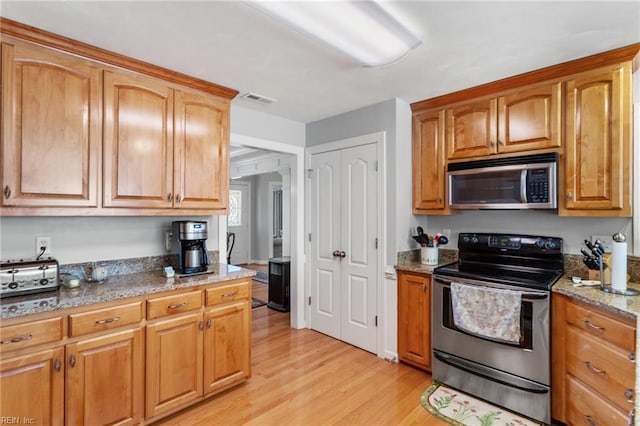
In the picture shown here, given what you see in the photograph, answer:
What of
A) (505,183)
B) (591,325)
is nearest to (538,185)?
(505,183)

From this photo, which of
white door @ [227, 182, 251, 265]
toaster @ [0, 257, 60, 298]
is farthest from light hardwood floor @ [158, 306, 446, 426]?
white door @ [227, 182, 251, 265]

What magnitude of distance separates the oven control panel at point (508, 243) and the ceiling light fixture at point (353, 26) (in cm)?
176

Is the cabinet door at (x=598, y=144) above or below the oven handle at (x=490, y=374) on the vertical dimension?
above

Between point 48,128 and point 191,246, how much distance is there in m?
1.12

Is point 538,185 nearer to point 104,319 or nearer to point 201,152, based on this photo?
point 201,152

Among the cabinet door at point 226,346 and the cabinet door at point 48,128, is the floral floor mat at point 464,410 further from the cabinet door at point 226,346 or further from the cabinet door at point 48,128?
the cabinet door at point 48,128

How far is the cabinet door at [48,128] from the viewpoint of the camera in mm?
1745

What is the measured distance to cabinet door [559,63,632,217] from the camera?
206 cm

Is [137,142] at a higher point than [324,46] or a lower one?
lower

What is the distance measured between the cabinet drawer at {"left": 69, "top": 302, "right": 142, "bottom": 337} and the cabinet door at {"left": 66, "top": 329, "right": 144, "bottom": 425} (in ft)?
0.19

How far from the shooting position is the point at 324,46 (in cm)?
185

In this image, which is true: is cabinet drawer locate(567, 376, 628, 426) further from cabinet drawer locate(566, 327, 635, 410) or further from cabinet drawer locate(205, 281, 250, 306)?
cabinet drawer locate(205, 281, 250, 306)

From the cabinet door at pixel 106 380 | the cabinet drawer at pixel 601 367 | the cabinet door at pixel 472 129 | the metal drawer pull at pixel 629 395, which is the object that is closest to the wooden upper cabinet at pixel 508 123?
the cabinet door at pixel 472 129

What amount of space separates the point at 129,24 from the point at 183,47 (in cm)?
A: 31
